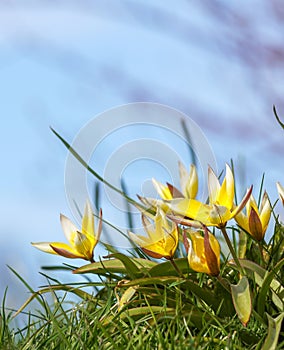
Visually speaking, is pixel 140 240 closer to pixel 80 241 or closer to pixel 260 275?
pixel 80 241

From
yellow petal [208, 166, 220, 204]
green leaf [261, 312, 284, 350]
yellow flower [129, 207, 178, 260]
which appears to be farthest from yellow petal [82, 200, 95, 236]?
green leaf [261, 312, 284, 350]

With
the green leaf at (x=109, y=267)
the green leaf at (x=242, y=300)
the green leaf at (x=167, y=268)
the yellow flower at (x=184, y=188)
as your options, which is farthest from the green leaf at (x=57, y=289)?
the green leaf at (x=242, y=300)

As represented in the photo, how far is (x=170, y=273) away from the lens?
1.43 metres

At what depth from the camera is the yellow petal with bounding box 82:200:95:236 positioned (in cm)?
140

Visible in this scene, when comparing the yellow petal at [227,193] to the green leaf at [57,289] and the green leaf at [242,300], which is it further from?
the green leaf at [57,289]

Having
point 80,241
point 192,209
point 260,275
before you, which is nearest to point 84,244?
point 80,241

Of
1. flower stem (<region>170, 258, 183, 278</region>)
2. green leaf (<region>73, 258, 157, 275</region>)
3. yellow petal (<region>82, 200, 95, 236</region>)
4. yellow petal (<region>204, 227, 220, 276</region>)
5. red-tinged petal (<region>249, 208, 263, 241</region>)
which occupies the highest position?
yellow petal (<region>82, 200, 95, 236</region>)

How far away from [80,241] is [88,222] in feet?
0.16

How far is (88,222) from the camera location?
4.61 ft

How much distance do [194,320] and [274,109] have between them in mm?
515

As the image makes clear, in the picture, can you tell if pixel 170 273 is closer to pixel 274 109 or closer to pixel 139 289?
pixel 139 289

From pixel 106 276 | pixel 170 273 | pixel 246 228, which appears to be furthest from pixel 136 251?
pixel 246 228

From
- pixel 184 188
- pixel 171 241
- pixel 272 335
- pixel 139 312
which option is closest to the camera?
pixel 272 335

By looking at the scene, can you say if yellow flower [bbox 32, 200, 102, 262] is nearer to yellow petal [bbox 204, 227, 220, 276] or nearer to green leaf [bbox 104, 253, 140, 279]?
green leaf [bbox 104, 253, 140, 279]
